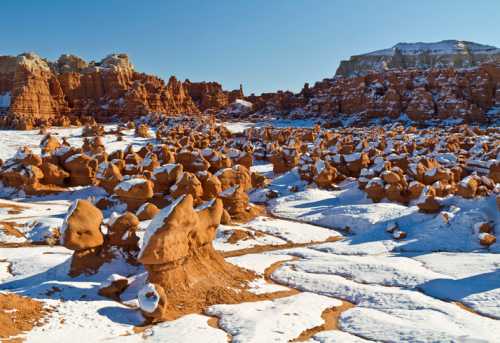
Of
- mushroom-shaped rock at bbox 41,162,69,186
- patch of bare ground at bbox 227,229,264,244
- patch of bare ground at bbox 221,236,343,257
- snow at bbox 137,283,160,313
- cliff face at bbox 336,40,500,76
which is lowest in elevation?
patch of bare ground at bbox 221,236,343,257

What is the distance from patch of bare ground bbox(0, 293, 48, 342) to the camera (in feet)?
36.6

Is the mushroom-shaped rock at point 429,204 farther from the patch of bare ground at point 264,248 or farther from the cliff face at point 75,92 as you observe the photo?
the cliff face at point 75,92

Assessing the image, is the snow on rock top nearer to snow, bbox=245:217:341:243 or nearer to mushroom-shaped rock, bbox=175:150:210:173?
snow, bbox=245:217:341:243

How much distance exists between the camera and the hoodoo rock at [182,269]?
13244mm

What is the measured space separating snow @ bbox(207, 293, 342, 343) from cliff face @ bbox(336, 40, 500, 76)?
131 meters

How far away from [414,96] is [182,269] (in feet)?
268

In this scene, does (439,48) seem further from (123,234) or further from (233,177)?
(123,234)

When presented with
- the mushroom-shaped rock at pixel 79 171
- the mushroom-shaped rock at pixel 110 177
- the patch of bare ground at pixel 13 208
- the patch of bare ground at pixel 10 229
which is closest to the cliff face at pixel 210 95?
the mushroom-shaped rock at pixel 79 171

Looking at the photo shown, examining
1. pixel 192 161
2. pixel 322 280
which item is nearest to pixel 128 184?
pixel 192 161

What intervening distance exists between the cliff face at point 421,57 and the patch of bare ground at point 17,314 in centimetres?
13496

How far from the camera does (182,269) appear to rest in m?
15.1

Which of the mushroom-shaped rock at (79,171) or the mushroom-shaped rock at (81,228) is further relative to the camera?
the mushroom-shaped rock at (79,171)

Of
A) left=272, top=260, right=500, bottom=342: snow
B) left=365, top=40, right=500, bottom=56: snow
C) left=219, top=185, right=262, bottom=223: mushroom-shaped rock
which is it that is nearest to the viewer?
left=272, top=260, right=500, bottom=342: snow

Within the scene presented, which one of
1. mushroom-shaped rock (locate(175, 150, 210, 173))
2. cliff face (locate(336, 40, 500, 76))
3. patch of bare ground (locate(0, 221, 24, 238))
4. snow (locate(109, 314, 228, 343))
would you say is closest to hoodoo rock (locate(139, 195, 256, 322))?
snow (locate(109, 314, 228, 343))
